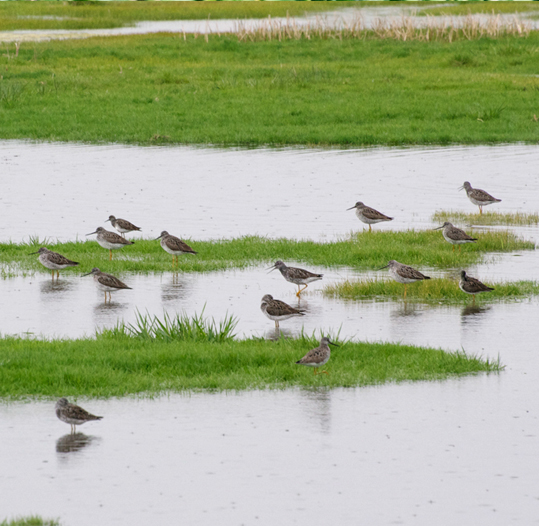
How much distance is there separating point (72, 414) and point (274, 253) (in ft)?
31.0

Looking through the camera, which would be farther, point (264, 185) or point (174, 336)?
point (264, 185)

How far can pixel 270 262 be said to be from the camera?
18094 mm

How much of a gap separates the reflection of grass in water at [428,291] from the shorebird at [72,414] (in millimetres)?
6903

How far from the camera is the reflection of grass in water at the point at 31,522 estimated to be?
7409mm

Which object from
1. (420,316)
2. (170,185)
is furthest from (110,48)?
(420,316)

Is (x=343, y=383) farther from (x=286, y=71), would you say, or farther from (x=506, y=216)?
(x=286, y=71)

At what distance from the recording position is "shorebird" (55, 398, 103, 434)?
936 centimetres

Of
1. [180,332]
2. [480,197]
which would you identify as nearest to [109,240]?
[180,332]

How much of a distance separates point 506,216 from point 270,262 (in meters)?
6.64

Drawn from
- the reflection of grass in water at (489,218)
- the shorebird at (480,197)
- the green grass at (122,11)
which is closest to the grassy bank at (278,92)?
the reflection of grass in water at (489,218)

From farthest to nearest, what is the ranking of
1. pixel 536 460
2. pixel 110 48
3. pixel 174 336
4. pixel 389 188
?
pixel 110 48, pixel 389 188, pixel 174 336, pixel 536 460

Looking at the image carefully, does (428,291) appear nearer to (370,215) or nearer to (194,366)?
(370,215)

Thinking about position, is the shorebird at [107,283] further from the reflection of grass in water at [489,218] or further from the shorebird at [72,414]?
the reflection of grass in water at [489,218]

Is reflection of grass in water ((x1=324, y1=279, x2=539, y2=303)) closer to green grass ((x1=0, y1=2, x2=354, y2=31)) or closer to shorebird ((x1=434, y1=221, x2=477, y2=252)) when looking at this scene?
shorebird ((x1=434, y1=221, x2=477, y2=252))
